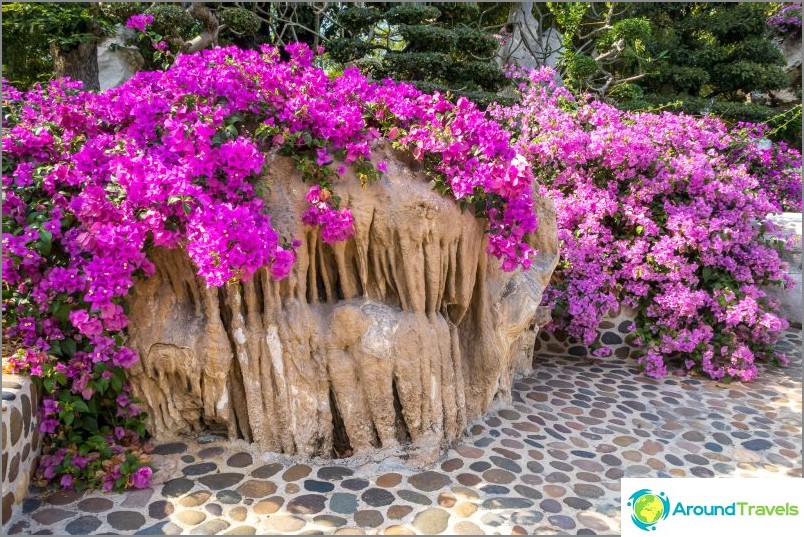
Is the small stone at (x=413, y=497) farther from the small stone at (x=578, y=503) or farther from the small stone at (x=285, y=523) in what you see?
the small stone at (x=578, y=503)

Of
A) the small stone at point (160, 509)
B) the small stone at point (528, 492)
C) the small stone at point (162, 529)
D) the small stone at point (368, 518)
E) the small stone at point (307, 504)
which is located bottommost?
the small stone at point (528, 492)

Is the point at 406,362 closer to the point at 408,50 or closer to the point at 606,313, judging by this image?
the point at 606,313

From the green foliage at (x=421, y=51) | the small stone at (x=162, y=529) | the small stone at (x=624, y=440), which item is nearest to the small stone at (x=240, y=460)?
the small stone at (x=162, y=529)

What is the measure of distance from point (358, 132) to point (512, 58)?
8978 millimetres

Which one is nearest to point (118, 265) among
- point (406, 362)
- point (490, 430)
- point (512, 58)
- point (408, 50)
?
point (406, 362)

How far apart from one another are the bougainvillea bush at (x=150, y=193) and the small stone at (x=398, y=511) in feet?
3.94

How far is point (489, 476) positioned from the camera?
3.08m

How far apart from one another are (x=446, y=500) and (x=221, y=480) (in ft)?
3.70

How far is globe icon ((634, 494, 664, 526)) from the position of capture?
2.51m

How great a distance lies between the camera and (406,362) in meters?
3.15

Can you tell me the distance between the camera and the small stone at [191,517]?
257 centimetres

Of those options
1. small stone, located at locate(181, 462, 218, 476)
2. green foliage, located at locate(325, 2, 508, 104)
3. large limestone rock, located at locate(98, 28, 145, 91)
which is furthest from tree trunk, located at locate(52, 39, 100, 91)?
small stone, located at locate(181, 462, 218, 476)

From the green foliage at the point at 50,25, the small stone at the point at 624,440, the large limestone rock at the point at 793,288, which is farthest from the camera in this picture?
the green foliage at the point at 50,25

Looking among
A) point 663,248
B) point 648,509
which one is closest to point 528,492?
point 648,509
